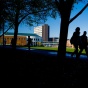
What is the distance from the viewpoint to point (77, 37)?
15.7 meters

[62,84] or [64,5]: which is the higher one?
[64,5]

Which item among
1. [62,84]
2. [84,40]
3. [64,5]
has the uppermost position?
[64,5]

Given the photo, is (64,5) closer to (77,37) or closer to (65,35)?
(65,35)

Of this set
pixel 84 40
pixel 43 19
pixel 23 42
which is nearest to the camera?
pixel 84 40

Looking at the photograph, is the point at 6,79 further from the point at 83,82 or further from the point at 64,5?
the point at 64,5

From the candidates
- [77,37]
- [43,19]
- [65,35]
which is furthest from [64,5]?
[43,19]

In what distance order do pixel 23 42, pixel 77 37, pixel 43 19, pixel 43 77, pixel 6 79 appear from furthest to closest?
pixel 23 42 < pixel 43 19 < pixel 77 37 < pixel 43 77 < pixel 6 79

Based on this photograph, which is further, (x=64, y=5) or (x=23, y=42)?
(x=23, y=42)

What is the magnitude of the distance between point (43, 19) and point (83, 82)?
2430cm

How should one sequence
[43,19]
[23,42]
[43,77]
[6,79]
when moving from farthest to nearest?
[23,42]
[43,19]
[43,77]
[6,79]

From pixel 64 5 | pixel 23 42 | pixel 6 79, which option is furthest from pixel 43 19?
pixel 23 42

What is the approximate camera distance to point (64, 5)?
34.4 feet

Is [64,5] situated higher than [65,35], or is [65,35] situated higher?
[64,5]

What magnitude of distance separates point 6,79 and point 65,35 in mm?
3255
